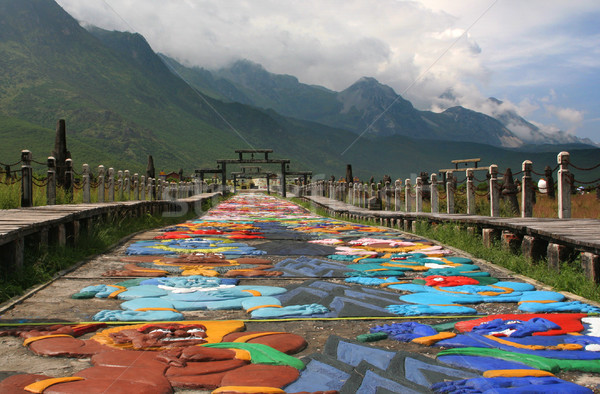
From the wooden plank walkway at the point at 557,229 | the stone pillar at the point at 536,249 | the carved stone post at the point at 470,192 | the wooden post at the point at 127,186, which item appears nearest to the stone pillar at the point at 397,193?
the carved stone post at the point at 470,192

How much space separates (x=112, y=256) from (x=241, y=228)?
525cm

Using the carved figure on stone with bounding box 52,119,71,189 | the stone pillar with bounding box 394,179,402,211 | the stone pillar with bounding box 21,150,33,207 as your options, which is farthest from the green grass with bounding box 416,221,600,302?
the carved figure on stone with bounding box 52,119,71,189

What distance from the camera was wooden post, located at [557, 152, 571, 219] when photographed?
8750 millimetres

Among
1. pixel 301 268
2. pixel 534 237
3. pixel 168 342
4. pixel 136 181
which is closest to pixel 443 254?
pixel 534 237

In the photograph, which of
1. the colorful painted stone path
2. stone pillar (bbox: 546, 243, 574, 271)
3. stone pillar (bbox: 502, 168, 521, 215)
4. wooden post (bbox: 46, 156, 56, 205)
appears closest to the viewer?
the colorful painted stone path

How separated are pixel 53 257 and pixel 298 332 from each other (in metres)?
3.53

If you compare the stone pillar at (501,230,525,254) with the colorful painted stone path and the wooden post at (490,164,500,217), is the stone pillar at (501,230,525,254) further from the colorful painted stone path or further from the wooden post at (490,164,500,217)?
the wooden post at (490,164,500,217)

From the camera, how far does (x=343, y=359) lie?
3029 mm

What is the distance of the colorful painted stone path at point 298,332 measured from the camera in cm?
267

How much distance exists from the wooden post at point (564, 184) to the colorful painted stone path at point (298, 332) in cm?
342

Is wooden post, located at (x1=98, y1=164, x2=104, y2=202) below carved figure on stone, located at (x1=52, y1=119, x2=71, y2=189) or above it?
→ below

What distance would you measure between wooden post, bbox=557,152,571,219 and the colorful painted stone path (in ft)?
11.2

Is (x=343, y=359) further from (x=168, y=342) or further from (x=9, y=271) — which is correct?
(x=9, y=271)

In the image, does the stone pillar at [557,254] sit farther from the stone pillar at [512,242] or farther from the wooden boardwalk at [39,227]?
the wooden boardwalk at [39,227]
